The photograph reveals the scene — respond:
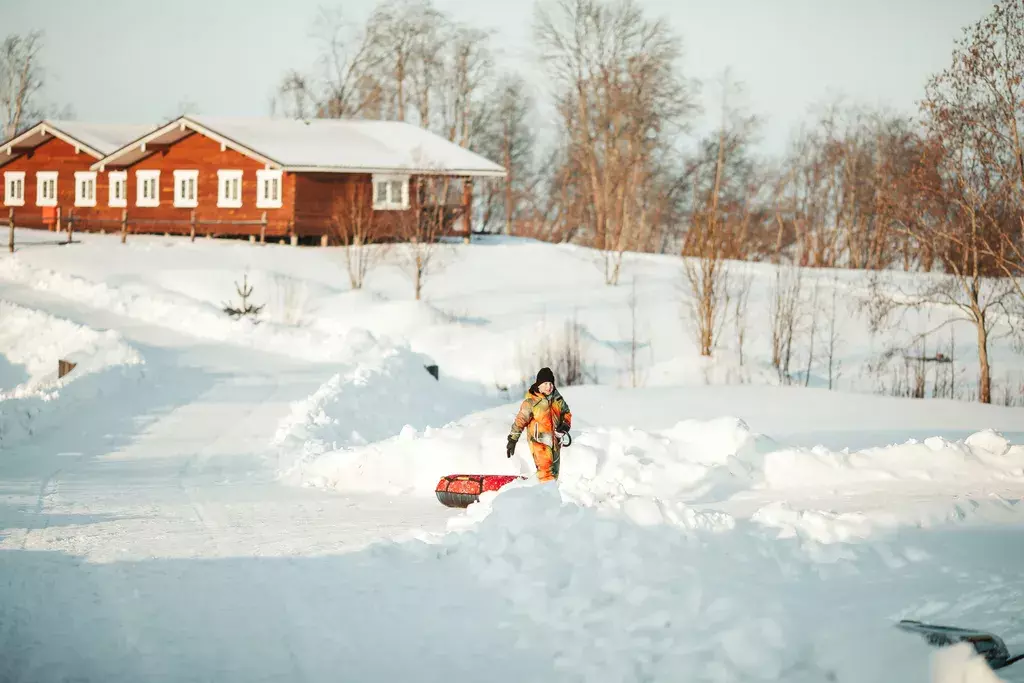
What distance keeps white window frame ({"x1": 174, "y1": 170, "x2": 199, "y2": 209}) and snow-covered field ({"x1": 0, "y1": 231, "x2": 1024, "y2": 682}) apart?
22.0 m

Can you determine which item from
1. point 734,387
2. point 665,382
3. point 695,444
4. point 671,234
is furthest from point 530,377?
point 671,234

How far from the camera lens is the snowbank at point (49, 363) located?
47.4 feet

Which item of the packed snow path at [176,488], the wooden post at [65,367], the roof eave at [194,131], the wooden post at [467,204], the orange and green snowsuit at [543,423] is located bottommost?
the packed snow path at [176,488]

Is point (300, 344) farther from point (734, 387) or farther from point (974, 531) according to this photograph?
point (974, 531)

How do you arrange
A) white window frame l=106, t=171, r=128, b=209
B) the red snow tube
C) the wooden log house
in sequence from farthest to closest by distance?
the wooden log house → white window frame l=106, t=171, r=128, b=209 → the red snow tube

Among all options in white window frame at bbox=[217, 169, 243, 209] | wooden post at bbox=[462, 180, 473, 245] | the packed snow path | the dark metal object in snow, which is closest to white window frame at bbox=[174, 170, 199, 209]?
white window frame at bbox=[217, 169, 243, 209]

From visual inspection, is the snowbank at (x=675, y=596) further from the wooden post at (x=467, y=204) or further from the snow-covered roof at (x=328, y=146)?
the wooden post at (x=467, y=204)

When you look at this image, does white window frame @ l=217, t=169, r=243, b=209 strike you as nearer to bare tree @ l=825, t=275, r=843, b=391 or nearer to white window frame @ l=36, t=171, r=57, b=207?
white window frame @ l=36, t=171, r=57, b=207

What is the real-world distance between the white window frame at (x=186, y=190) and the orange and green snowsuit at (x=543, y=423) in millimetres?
36189

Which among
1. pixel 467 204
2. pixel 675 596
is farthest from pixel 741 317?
pixel 675 596

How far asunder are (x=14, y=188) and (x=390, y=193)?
20.8m

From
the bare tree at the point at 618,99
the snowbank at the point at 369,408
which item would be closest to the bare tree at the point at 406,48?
the bare tree at the point at 618,99

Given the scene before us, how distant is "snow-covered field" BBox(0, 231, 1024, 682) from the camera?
6047 mm

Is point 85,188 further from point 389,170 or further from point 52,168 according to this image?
point 389,170
